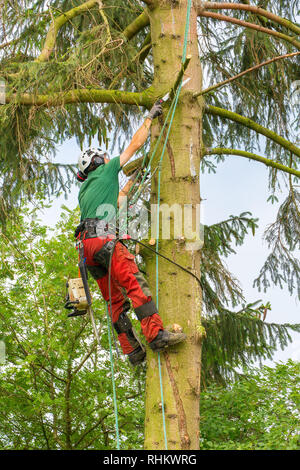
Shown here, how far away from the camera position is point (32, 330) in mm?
9211

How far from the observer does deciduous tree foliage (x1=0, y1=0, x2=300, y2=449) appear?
4441mm

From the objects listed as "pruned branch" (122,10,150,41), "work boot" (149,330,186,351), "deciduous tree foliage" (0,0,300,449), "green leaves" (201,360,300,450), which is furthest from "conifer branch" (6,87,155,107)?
"green leaves" (201,360,300,450)

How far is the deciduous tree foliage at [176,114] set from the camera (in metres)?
4.44

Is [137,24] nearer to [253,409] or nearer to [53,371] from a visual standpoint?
[253,409]

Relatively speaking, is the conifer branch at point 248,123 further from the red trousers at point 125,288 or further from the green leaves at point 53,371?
the green leaves at point 53,371

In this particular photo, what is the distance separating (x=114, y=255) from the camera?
454 cm

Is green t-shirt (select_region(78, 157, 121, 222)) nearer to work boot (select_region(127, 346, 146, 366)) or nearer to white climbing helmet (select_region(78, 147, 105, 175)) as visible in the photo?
white climbing helmet (select_region(78, 147, 105, 175))

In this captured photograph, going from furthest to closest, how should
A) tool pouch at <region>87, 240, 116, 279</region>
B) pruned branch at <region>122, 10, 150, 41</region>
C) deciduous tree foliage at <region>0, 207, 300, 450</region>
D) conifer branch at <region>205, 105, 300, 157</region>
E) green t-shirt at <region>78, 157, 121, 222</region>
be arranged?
deciduous tree foliage at <region>0, 207, 300, 450</region>, pruned branch at <region>122, 10, 150, 41</region>, conifer branch at <region>205, 105, 300, 157</region>, green t-shirt at <region>78, 157, 121, 222</region>, tool pouch at <region>87, 240, 116, 279</region>

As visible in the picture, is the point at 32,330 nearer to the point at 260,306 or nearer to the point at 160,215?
the point at 260,306

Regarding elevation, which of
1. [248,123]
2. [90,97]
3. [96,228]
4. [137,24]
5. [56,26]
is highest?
[137,24]

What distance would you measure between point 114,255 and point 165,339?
2.49 ft

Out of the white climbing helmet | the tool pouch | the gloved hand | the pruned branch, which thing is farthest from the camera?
the pruned branch

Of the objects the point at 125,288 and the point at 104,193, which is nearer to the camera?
the point at 125,288

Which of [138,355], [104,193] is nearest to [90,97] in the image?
[104,193]
